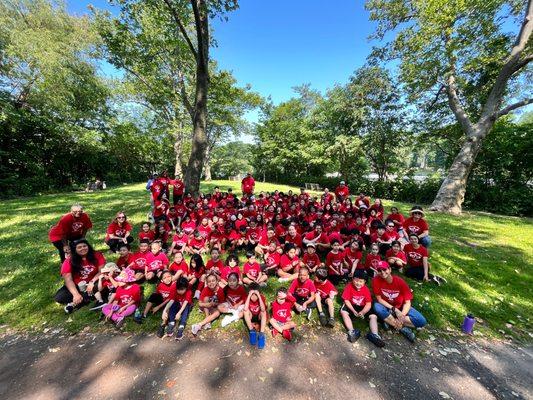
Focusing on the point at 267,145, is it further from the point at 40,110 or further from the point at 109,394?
the point at 109,394

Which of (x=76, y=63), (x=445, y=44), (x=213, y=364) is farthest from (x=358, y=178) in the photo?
(x=76, y=63)

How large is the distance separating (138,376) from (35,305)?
327 cm

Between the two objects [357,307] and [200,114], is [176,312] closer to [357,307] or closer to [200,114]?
[357,307]

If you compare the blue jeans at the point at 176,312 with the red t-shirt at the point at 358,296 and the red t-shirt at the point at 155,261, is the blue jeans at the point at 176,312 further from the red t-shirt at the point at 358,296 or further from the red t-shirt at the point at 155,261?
the red t-shirt at the point at 358,296

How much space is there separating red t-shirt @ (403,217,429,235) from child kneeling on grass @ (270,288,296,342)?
492 centimetres

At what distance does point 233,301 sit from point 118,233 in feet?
14.8

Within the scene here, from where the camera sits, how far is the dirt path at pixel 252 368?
314 cm

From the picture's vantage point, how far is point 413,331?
172 inches

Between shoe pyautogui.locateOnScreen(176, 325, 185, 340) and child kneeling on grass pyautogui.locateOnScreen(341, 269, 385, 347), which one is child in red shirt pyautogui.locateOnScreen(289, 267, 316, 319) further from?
shoe pyautogui.locateOnScreen(176, 325, 185, 340)

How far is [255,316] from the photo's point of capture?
454cm

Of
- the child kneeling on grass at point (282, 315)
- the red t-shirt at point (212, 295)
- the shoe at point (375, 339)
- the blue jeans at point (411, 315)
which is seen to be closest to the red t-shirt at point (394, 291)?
the blue jeans at point (411, 315)

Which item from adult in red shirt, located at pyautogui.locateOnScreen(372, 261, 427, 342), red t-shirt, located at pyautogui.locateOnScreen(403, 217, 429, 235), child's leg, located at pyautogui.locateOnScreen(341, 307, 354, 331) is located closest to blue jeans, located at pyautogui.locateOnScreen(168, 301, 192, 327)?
child's leg, located at pyautogui.locateOnScreen(341, 307, 354, 331)

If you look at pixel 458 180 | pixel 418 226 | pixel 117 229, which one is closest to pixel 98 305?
pixel 117 229

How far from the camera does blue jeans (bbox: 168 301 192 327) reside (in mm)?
4363
